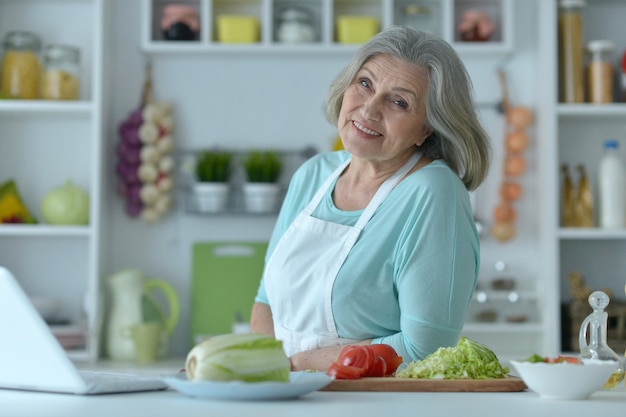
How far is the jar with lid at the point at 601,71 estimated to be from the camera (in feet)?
10.6

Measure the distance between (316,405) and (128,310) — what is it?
231 cm

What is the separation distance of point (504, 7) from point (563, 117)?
418 mm

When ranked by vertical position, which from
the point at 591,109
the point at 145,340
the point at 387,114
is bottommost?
the point at 145,340

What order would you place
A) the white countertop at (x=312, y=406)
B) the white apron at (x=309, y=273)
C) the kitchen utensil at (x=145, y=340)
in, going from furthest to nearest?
the kitchen utensil at (x=145, y=340), the white apron at (x=309, y=273), the white countertop at (x=312, y=406)

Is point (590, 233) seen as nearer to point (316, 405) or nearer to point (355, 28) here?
point (355, 28)

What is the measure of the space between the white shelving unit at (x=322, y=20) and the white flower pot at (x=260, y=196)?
44 cm

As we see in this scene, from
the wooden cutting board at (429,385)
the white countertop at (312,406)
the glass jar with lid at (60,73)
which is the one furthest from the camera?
the glass jar with lid at (60,73)

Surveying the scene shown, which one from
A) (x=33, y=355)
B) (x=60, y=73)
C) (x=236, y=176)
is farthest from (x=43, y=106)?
(x=33, y=355)

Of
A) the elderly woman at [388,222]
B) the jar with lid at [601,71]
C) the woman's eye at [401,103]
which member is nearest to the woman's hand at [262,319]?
the elderly woman at [388,222]

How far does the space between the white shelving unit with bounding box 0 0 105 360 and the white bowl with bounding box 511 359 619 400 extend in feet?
8.05

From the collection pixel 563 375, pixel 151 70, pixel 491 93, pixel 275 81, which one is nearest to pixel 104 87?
pixel 151 70

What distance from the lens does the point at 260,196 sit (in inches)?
131

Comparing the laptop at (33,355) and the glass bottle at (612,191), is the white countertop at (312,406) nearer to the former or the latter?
the laptop at (33,355)

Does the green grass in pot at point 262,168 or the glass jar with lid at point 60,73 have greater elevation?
the glass jar with lid at point 60,73
